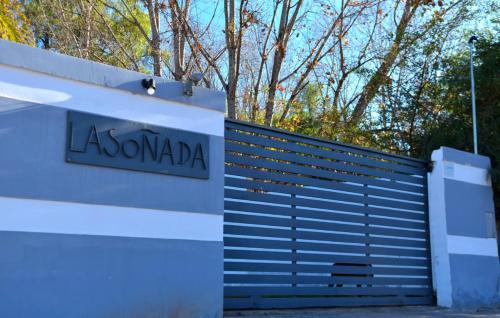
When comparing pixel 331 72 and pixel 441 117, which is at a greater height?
pixel 331 72

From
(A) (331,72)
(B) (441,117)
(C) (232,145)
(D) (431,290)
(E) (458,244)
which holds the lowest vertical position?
(D) (431,290)

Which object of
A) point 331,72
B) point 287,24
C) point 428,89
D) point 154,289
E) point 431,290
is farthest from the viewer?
point 331,72

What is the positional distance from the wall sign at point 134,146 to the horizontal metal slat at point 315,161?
40.4 inches

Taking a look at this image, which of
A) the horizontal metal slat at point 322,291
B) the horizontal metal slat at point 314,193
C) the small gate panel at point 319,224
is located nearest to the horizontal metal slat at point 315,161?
the small gate panel at point 319,224

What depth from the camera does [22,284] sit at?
6.71 metres

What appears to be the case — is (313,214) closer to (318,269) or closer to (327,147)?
(318,269)

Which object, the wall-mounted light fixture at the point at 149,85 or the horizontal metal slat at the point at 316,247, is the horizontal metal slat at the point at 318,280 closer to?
the horizontal metal slat at the point at 316,247

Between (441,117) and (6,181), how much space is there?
11297mm

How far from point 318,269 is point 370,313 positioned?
3.70 ft

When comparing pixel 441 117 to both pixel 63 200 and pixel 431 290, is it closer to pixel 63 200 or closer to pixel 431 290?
pixel 431 290

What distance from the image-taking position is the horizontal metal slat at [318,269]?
9352 millimetres

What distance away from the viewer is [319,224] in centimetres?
1042

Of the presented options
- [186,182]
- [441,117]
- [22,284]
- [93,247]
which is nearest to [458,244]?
[441,117]

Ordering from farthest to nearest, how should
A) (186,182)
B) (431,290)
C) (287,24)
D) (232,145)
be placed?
(287,24) → (431,290) → (232,145) → (186,182)
